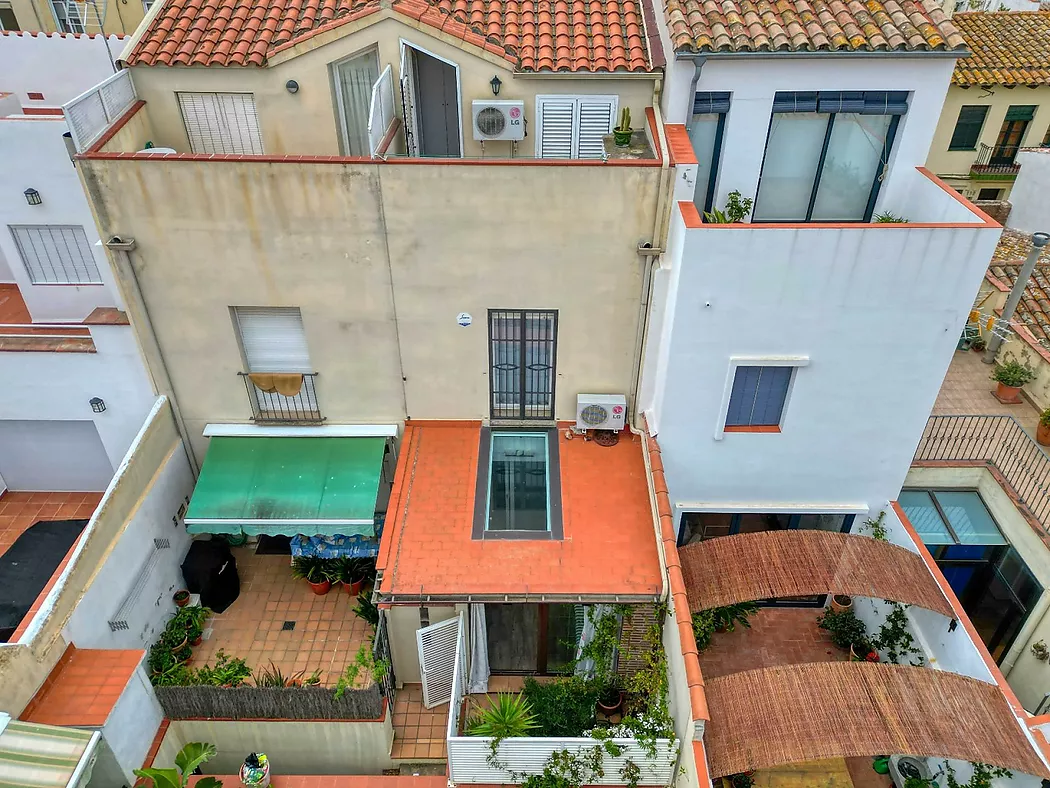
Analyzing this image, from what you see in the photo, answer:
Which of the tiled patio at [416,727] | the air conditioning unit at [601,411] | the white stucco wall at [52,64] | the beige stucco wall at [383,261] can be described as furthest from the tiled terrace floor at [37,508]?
the air conditioning unit at [601,411]

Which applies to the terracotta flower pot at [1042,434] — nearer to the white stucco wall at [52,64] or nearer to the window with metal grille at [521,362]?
the window with metal grille at [521,362]

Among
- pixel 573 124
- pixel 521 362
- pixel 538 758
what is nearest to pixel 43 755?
pixel 538 758

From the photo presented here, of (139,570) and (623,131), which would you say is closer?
(623,131)

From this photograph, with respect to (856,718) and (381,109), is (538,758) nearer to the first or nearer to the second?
(856,718)

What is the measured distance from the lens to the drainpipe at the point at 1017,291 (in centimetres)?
1820

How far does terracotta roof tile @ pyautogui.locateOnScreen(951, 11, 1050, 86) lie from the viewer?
30.8 meters

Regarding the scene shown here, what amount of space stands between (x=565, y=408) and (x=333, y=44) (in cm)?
914

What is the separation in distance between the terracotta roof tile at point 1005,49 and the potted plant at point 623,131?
80.2 ft

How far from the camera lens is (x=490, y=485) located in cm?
1546

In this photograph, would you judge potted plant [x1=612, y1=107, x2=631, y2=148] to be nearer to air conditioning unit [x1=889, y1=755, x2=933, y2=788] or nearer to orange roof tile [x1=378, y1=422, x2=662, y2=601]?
orange roof tile [x1=378, y1=422, x2=662, y2=601]

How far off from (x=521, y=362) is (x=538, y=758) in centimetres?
787

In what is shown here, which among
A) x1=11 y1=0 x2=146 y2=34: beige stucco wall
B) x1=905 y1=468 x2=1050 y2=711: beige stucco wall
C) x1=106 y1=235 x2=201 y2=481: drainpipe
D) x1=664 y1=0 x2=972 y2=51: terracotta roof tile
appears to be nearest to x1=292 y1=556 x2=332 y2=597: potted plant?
x1=106 y1=235 x2=201 y2=481: drainpipe

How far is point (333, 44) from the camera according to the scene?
14.3m

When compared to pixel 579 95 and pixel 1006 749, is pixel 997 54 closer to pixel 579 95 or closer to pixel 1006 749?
pixel 579 95
